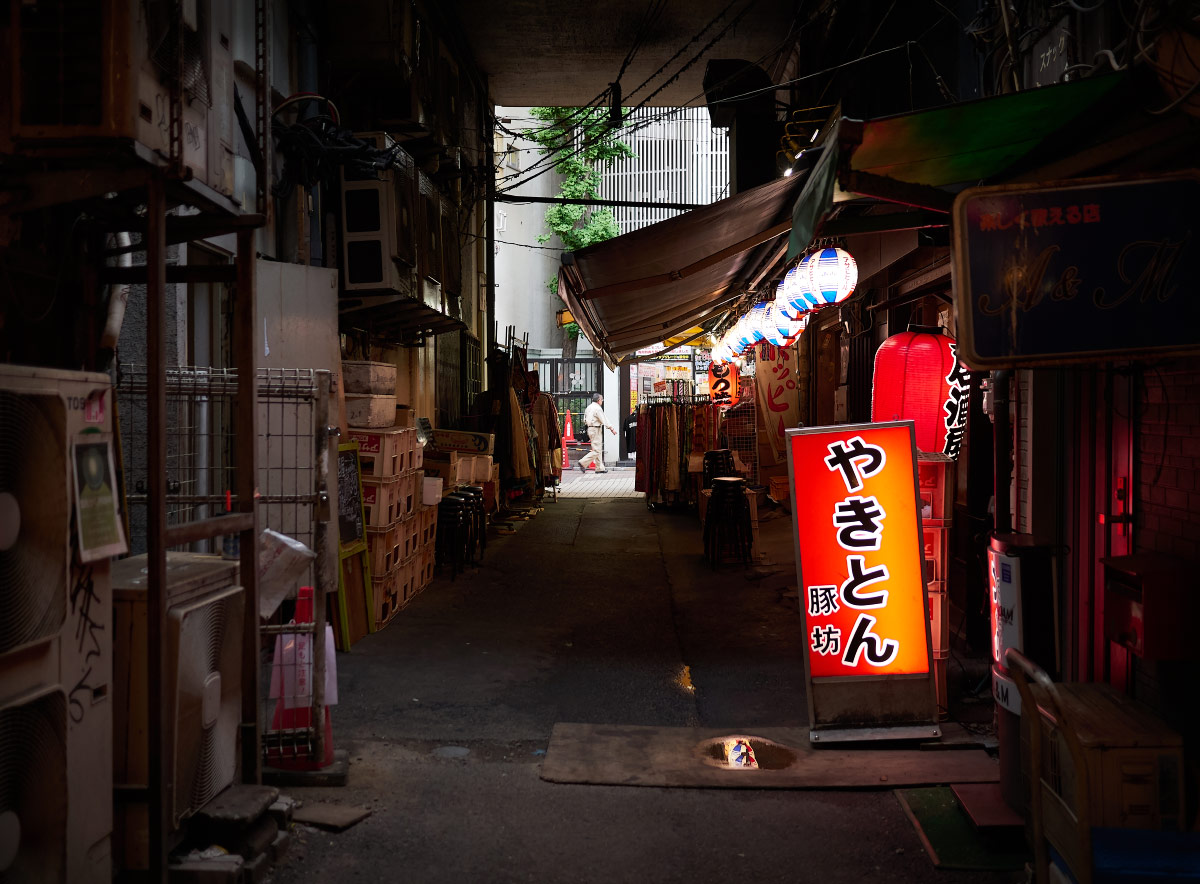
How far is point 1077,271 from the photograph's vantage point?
383cm

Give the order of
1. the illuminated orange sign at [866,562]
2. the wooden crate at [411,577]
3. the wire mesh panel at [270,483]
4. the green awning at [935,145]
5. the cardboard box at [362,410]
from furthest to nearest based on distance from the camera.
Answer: the wooden crate at [411,577], the cardboard box at [362,410], the illuminated orange sign at [866,562], the wire mesh panel at [270,483], the green awning at [935,145]

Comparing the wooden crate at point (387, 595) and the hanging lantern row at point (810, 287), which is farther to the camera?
the wooden crate at point (387, 595)

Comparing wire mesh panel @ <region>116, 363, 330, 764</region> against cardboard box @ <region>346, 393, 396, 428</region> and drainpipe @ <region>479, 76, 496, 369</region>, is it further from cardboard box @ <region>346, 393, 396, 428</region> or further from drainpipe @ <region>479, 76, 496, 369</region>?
drainpipe @ <region>479, 76, 496, 369</region>

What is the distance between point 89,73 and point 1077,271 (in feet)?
13.7

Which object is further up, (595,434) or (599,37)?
(599,37)

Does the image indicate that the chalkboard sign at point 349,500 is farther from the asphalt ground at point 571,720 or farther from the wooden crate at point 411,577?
the wooden crate at point 411,577

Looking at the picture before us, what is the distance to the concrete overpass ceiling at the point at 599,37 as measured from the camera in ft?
53.8

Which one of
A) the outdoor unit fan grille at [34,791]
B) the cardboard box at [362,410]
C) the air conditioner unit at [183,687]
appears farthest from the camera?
the cardboard box at [362,410]

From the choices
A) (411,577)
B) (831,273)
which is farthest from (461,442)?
(831,273)

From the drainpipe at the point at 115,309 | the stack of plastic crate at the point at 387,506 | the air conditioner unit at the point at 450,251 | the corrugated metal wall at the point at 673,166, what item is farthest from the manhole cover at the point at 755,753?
the corrugated metal wall at the point at 673,166

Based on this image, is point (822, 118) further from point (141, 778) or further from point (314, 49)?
point (141, 778)

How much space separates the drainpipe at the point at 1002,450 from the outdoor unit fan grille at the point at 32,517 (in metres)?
4.89

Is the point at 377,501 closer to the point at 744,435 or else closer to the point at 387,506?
the point at 387,506

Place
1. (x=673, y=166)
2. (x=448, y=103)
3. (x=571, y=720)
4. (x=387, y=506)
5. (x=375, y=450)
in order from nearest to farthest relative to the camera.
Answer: (x=571, y=720) → (x=375, y=450) → (x=387, y=506) → (x=448, y=103) → (x=673, y=166)
